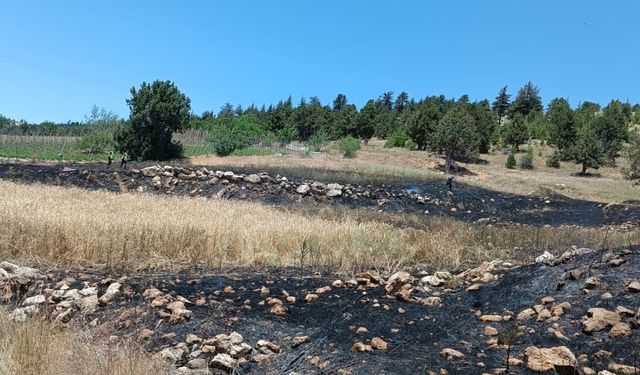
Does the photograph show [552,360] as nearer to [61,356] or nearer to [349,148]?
[61,356]

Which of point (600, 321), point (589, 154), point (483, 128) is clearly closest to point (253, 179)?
point (600, 321)

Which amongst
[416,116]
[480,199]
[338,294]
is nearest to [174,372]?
[338,294]

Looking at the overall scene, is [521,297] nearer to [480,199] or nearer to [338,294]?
[338,294]

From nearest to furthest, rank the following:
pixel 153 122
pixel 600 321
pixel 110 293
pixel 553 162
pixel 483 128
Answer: pixel 600 321, pixel 110 293, pixel 153 122, pixel 553 162, pixel 483 128

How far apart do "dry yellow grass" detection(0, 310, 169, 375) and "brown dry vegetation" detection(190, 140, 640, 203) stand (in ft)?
69.6

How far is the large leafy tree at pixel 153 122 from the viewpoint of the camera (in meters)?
37.0

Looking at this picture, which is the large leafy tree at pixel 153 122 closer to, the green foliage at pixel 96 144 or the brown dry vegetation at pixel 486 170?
the brown dry vegetation at pixel 486 170

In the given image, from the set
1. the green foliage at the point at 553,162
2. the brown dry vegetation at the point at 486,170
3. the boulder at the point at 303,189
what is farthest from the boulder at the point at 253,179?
the green foliage at the point at 553,162

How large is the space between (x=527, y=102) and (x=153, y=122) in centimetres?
7806

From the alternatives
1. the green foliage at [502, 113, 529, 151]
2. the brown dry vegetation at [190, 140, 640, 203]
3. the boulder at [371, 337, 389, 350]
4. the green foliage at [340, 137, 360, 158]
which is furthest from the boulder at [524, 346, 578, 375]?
the green foliage at [502, 113, 529, 151]

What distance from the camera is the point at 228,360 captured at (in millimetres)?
3809

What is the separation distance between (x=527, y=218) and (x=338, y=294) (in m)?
16.9

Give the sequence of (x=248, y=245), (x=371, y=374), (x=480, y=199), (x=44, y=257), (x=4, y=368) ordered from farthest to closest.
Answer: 1. (x=480, y=199)
2. (x=248, y=245)
3. (x=44, y=257)
4. (x=371, y=374)
5. (x=4, y=368)

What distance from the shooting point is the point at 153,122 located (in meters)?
37.3
